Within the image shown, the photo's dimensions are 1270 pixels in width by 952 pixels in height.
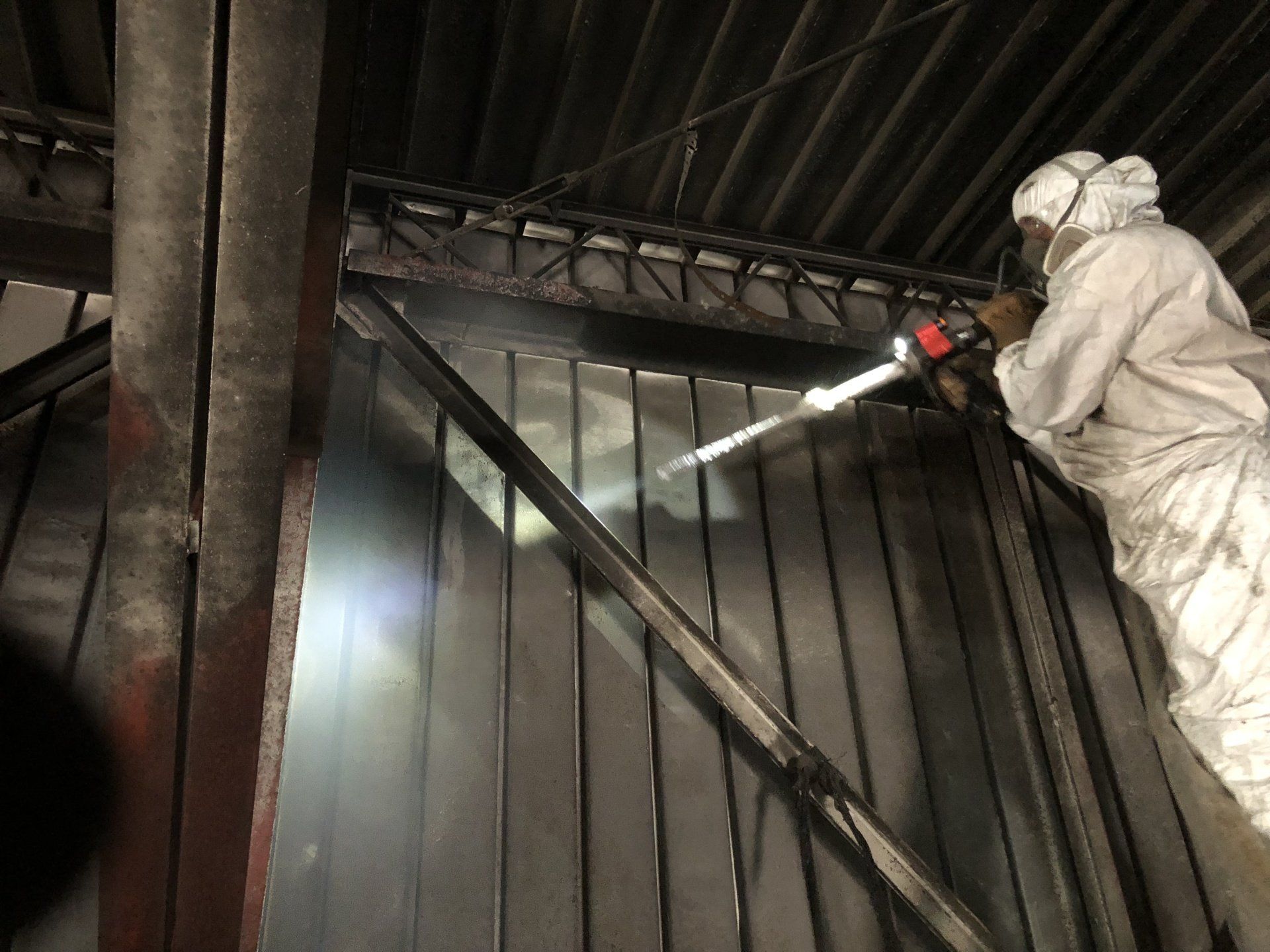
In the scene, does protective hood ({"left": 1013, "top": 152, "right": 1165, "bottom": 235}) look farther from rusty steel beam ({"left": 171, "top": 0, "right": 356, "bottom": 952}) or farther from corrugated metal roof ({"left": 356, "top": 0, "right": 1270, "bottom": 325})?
rusty steel beam ({"left": 171, "top": 0, "right": 356, "bottom": 952})

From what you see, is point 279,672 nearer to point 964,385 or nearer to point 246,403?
point 246,403

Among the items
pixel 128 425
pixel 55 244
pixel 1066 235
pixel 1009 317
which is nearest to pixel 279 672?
pixel 128 425

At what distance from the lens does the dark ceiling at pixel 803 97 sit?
4656mm

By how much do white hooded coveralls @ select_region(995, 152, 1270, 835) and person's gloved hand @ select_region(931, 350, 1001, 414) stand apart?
0.75 meters

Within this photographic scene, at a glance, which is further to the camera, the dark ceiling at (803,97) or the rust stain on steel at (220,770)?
the dark ceiling at (803,97)

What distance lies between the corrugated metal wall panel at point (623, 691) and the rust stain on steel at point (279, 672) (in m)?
0.06

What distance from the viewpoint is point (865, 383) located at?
212 inches

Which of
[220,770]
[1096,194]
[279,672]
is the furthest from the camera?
[1096,194]

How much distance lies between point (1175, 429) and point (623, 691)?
251 centimetres

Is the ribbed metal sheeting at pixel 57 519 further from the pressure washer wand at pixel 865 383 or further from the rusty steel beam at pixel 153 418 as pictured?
the pressure washer wand at pixel 865 383

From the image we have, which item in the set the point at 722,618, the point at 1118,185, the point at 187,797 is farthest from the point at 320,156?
the point at 1118,185

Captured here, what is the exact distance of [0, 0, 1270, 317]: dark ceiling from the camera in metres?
4.66

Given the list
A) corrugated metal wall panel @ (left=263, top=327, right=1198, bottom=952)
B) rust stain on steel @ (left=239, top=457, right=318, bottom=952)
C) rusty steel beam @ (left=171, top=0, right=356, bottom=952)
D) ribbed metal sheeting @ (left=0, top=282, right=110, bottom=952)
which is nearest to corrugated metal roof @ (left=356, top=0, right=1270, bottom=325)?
corrugated metal wall panel @ (left=263, top=327, right=1198, bottom=952)

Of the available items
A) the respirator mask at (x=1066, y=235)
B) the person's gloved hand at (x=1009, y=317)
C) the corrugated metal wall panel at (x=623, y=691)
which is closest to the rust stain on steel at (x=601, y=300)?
the corrugated metal wall panel at (x=623, y=691)
